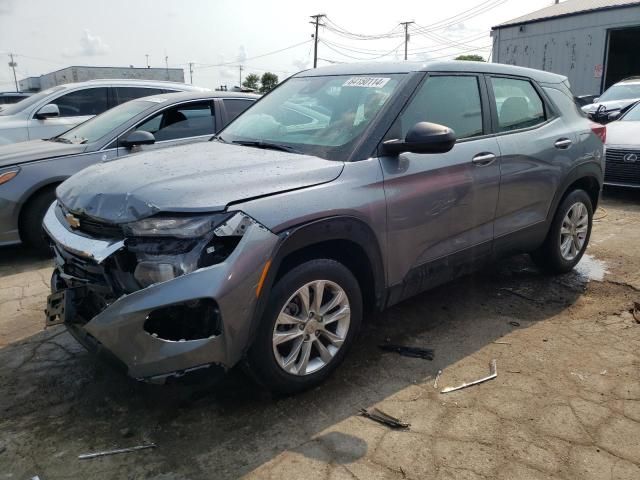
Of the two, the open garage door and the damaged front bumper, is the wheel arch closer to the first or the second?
the damaged front bumper

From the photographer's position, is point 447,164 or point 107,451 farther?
point 447,164

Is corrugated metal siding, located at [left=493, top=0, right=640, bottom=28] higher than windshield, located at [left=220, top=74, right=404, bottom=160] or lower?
higher

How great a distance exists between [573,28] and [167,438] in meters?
27.1

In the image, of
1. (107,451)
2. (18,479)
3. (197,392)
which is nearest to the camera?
(18,479)

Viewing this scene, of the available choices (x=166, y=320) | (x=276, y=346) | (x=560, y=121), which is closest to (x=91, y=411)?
(x=166, y=320)

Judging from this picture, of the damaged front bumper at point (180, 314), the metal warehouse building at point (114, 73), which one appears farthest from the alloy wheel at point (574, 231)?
the metal warehouse building at point (114, 73)

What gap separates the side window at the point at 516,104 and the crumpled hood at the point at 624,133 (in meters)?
4.41

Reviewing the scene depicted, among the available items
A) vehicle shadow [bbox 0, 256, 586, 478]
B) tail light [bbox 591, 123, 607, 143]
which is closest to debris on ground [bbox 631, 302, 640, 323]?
vehicle shadow [bbox 0, 256, 586, 478]

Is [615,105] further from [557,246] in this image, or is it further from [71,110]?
[71,110]

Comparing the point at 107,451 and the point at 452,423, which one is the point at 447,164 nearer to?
the point at 452,423

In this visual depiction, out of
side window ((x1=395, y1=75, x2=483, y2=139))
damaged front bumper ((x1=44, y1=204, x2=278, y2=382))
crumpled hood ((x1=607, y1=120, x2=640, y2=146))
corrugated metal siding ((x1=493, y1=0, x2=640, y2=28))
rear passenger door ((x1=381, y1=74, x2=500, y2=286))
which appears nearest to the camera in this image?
damaged front bumper ((x1=44, y1=204, x2=278, y2=382))

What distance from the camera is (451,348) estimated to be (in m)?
3.56

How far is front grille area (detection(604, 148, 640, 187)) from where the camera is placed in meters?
7.79

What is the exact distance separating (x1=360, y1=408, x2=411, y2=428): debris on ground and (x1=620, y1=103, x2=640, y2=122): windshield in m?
8.05
